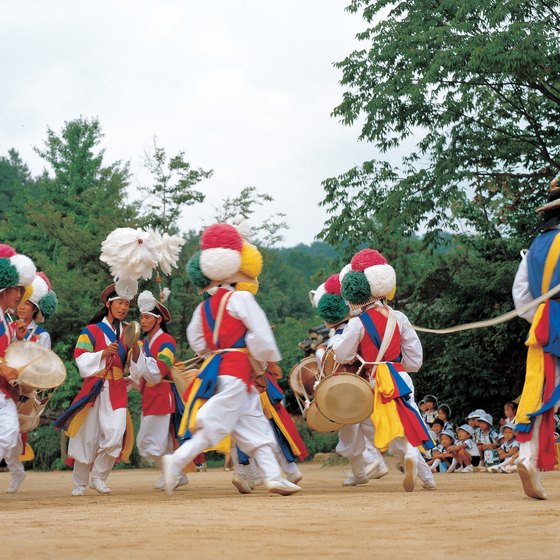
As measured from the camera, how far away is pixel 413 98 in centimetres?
1673

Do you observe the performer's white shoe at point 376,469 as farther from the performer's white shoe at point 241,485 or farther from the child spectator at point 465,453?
the child spectator at point 465,453

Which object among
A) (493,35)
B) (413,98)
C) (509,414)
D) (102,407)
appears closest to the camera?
(102,407)

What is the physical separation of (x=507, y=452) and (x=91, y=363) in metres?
6.26

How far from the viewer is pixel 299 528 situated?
5.75 m

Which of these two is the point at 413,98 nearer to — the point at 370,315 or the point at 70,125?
the point at 370,315

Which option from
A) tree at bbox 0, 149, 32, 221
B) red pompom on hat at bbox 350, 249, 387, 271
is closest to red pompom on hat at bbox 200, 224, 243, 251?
red pompom on hat at bbox 350, 249, 387, 271

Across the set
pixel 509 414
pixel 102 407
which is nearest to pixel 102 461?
pixel 102 407

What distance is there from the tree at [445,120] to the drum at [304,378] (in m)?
7.00

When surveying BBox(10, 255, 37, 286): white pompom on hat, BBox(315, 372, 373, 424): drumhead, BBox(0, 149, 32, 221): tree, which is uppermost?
BBox(0, 149, 32, 221): tree

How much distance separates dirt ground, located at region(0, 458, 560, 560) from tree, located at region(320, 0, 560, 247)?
9894mm

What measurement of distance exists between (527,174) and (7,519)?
1335cm

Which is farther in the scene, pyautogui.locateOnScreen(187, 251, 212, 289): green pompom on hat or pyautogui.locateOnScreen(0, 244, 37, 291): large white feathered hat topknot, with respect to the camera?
pyautogui.locateOnScreen(0, 244, 37, 291): large white feathered hat topknot

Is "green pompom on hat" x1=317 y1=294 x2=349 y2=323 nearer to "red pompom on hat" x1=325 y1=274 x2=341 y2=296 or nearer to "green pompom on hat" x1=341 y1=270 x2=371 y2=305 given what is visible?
"red pompom on hat" x1=325 y1=274 x2=341 y2=296

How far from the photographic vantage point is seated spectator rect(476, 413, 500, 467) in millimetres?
14492
